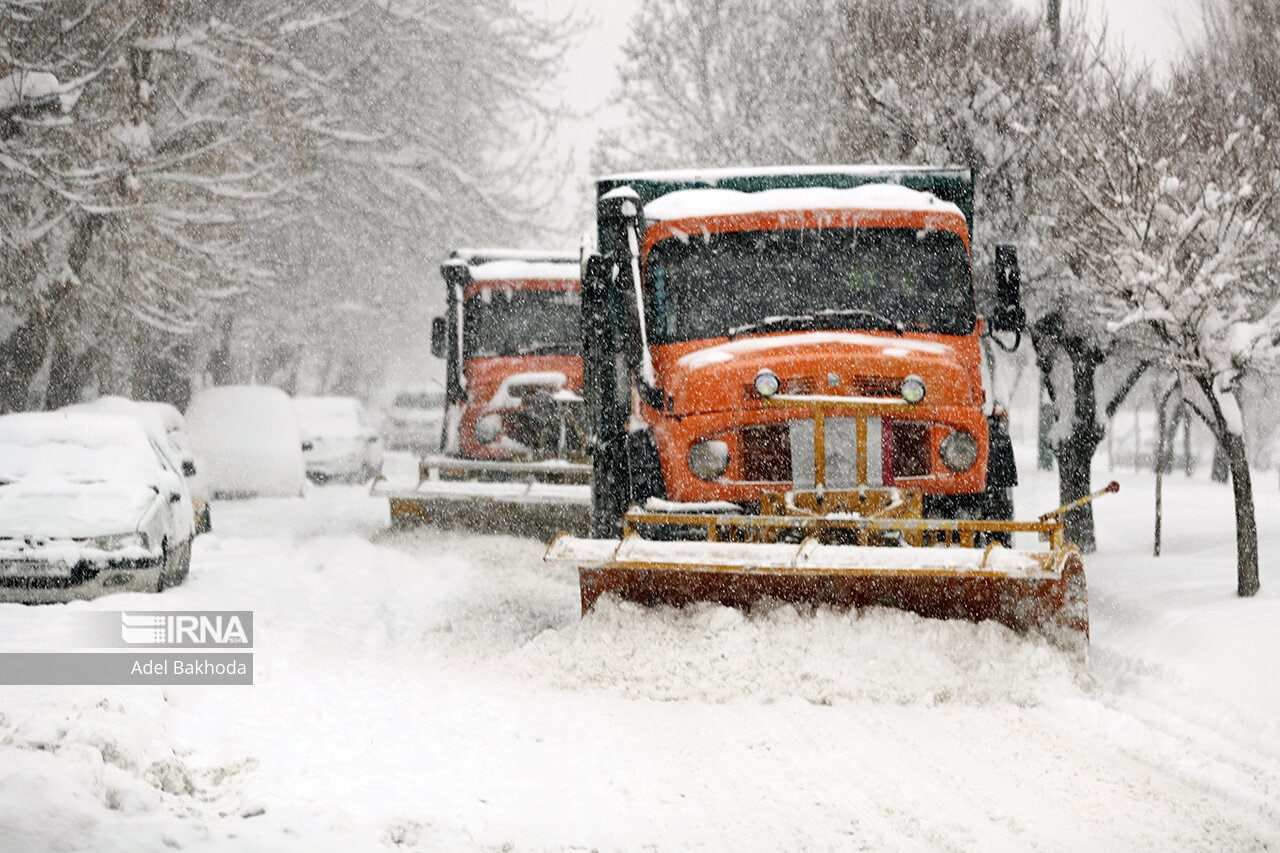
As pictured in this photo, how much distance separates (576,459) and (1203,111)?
680 centimetres

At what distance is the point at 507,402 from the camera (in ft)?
51.6

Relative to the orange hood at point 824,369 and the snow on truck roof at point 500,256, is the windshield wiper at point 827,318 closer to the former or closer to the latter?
the orange hood at point 824,369

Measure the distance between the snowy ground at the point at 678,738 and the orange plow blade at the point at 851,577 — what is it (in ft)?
0.49

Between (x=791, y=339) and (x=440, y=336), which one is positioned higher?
(x=440, y=336)

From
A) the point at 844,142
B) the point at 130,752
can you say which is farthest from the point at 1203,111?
the point at 130,752

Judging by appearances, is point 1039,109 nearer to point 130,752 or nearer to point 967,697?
point 967,697

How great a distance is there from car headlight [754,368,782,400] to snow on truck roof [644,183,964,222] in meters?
1.54

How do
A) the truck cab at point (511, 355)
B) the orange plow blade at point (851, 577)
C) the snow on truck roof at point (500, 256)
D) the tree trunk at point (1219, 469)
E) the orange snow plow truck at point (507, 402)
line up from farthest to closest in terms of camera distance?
the tree trunk at point (1219, 469) < the snow on truck roof at point (500, 256) < the truck cab at point (511, 355) < the orange snow plow truck at point (507, 402) < the orange plow blade at point (851, 577)

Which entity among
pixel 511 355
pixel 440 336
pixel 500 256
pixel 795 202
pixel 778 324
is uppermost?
pixel 500 256

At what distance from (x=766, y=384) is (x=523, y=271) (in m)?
7.93

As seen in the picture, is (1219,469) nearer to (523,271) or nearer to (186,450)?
(523,271)

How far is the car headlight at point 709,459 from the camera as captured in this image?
8992mm

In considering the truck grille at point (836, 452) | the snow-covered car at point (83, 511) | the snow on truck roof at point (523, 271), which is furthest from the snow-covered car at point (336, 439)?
the truck grille at point (836, 452)

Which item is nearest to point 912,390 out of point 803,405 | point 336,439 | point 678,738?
point 803,405
